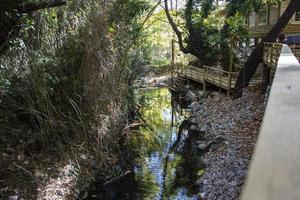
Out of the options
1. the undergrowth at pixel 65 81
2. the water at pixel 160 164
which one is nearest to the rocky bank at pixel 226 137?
the water at pixel 160 164

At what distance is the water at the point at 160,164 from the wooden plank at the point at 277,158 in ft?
22.8

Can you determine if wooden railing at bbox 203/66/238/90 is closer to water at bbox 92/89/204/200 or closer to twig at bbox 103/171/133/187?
water at bbox 92/89/204/200

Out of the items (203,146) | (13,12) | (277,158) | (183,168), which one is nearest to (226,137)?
(203,146)

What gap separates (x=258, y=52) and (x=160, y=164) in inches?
280

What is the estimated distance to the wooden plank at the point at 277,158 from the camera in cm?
81

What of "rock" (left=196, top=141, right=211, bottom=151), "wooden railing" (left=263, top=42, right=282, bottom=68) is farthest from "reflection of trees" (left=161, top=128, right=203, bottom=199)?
"wooden railing" (left=263, top=42, right=282, bottom=68)

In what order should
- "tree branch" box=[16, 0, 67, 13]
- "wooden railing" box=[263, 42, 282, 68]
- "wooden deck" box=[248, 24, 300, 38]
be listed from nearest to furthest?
"tree branch" box=[16, 0, 67, 13]
"wooden railing" box=[263, 42, 282, 68]
"wooden deck" box=[248, 24, 300, 38]

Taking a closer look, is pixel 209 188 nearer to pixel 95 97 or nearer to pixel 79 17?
pixel 95 97

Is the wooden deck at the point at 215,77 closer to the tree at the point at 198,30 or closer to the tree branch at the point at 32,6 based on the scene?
the tree at the point at 198,30

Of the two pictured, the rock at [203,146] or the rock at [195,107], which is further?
the rock at [195,107]

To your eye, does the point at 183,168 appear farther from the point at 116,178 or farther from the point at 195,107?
the point at 195,107

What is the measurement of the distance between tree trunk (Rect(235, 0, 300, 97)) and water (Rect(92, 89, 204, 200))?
133 inches

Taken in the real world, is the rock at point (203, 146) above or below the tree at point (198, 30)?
below

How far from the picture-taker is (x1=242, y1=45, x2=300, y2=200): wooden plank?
81cm
